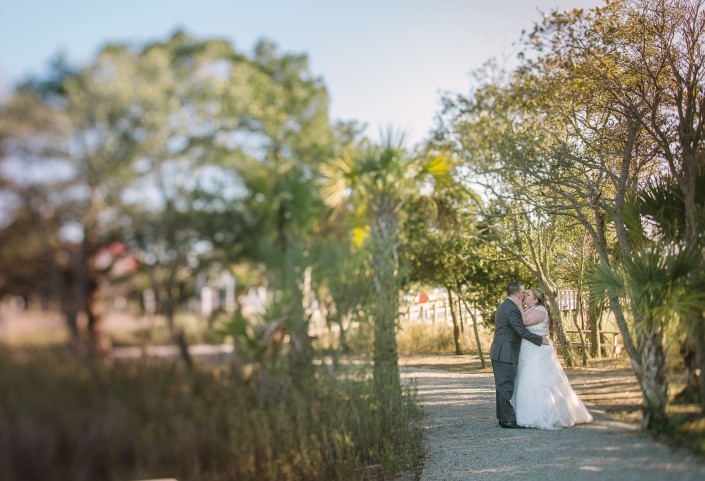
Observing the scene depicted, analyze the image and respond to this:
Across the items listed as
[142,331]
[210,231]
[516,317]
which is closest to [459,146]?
→ [516,317]

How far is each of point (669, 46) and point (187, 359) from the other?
5212 mm

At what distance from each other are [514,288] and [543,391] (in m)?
1.08

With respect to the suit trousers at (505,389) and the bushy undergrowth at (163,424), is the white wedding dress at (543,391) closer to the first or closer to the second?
the suit trousers at (505,389)

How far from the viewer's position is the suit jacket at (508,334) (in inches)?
263

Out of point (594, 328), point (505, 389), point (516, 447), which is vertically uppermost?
point (594, 328)

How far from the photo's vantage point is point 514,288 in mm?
6867

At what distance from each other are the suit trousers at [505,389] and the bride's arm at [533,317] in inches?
18.5

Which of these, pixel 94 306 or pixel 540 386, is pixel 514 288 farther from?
pixel 94 306

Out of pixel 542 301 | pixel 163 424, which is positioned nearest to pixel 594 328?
pixel 542 301

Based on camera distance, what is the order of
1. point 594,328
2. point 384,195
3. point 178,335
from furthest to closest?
point 384,195 < point 594,328 < point 178,335

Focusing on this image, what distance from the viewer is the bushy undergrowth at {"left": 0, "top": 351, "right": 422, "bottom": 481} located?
3.52 meters

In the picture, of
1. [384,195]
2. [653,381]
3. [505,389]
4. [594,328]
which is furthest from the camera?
[384,195]

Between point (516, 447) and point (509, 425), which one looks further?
point (509, 425)

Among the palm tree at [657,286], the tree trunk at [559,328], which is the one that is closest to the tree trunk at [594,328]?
the tree trunk at [559,328]
